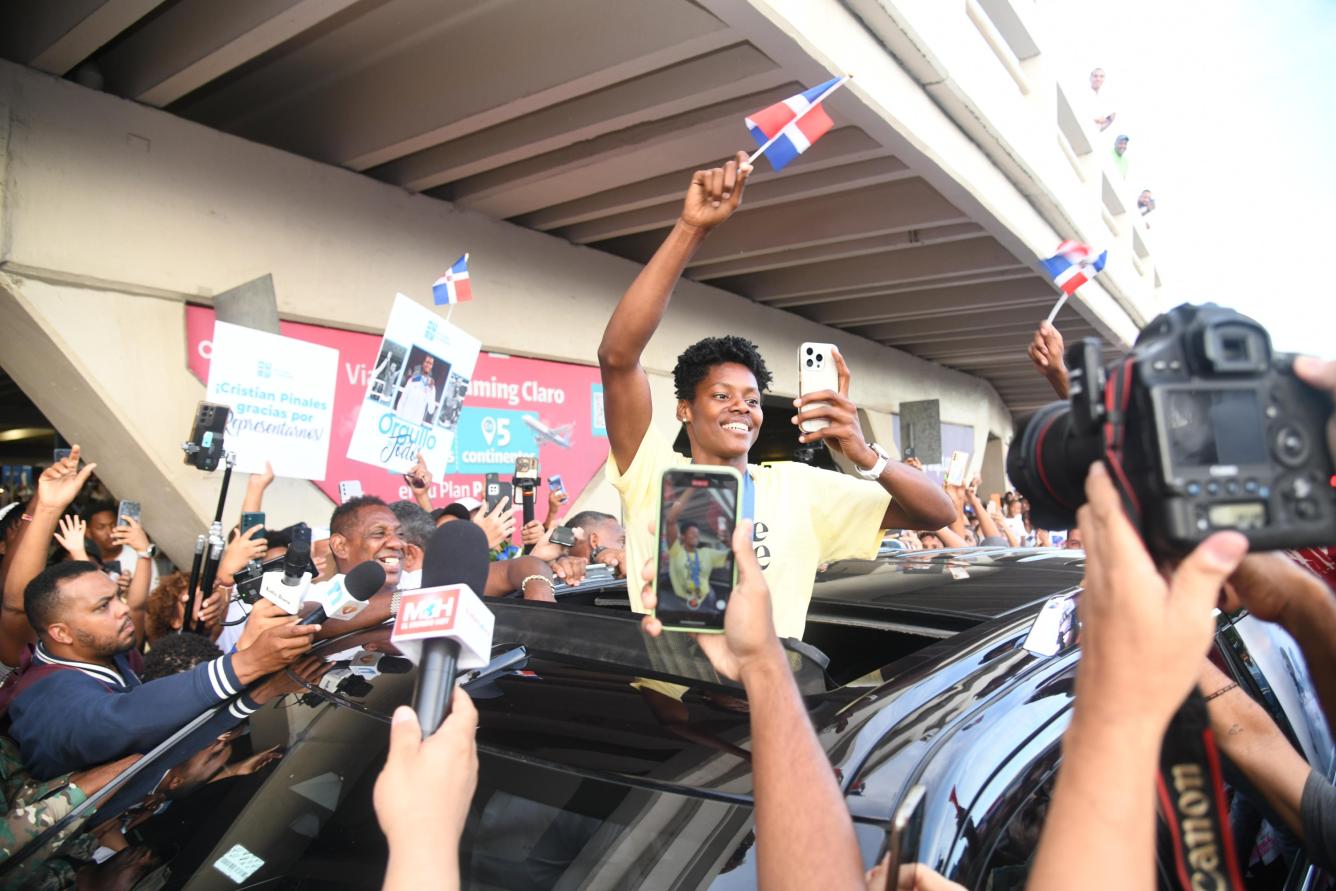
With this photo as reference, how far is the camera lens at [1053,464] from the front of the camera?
3.13 feet

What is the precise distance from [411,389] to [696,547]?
3.59 metres

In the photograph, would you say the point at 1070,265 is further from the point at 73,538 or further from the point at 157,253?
the point at 73,538

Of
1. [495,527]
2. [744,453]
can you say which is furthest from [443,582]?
[495,527]

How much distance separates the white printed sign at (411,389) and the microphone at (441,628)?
3.48 meters

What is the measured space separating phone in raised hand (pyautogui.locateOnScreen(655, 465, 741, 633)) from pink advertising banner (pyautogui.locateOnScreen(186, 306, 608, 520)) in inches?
145

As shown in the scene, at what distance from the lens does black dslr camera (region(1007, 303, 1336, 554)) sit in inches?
32.6

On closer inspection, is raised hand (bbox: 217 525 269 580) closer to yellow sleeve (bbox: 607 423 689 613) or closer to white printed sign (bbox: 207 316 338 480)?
white printed sign (bbox: 207 316 338 480)

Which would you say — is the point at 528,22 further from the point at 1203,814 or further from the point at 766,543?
the point at 1203,814

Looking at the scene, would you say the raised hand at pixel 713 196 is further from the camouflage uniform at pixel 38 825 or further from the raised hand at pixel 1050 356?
the camouflage uniform at pixel 38 825

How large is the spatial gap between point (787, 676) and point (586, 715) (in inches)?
20.7

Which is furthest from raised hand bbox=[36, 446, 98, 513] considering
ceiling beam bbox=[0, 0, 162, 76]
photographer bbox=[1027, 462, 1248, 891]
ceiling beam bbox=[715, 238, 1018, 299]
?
ceiling beam bbox=[715, 238, 1018, 299]

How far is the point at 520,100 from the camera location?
4.85 metres

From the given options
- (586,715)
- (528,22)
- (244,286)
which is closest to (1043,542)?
(528,22)

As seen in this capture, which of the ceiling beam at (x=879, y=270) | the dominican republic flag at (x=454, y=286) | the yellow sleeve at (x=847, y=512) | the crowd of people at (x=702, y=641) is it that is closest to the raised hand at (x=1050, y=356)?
the crowd of people at (x=702, y=641)
